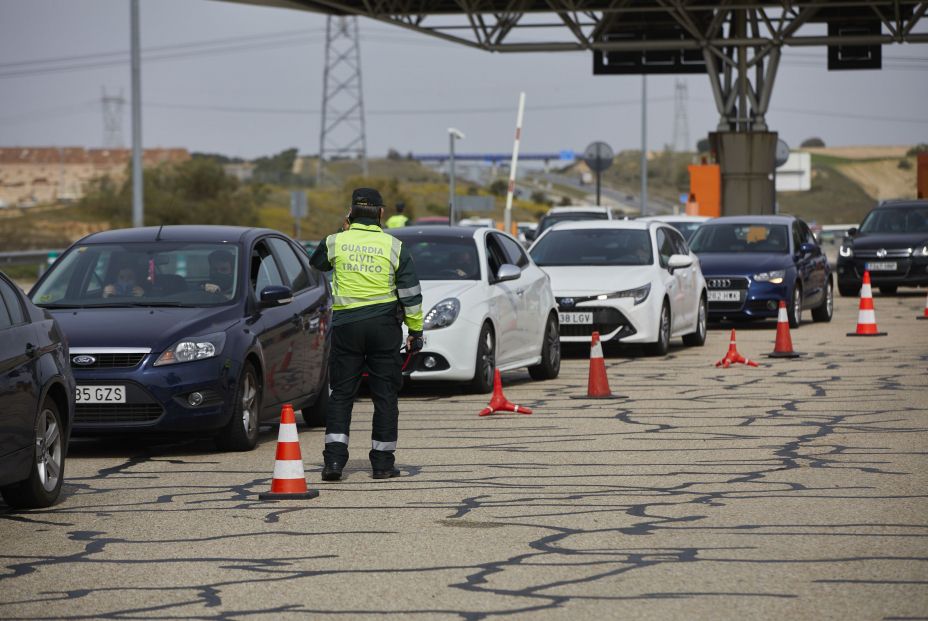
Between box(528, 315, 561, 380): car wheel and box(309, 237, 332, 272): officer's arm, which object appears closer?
box(309, 237, 332, 272): officer's arm

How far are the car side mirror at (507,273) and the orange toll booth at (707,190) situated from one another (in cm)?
2868

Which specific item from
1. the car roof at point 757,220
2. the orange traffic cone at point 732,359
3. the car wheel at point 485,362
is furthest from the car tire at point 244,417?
the car roof at point 757,220

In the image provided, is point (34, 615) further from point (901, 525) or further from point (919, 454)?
point (919, 454)

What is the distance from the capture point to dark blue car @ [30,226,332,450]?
11219 millimetres

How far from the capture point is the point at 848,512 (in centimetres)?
866

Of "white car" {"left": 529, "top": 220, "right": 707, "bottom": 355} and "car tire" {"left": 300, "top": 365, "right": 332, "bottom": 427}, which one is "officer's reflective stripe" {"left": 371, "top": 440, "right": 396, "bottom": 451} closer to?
"car tire" {"left": 300, "top": 365, "right": 332, "bottom": 427}

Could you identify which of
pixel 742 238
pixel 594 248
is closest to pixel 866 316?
pixel 742 238

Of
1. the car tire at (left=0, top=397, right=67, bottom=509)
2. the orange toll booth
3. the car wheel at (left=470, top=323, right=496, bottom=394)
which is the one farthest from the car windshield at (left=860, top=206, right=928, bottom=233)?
the car tire at (left=0, top=397, right=67, bottom=509)

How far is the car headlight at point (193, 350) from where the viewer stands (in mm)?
11281

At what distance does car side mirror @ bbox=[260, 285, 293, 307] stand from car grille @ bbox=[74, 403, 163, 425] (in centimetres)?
128

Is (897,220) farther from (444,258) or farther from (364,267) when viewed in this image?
(364,267)

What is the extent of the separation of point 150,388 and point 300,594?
4635 millimetres

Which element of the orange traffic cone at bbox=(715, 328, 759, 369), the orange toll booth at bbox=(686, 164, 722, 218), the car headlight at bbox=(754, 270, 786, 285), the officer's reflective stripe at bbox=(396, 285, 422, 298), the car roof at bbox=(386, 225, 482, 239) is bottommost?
the orange traffic cone at bbox=(715, 328, 759, 369)

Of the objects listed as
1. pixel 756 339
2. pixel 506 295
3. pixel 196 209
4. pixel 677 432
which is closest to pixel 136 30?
pixel 756 339
